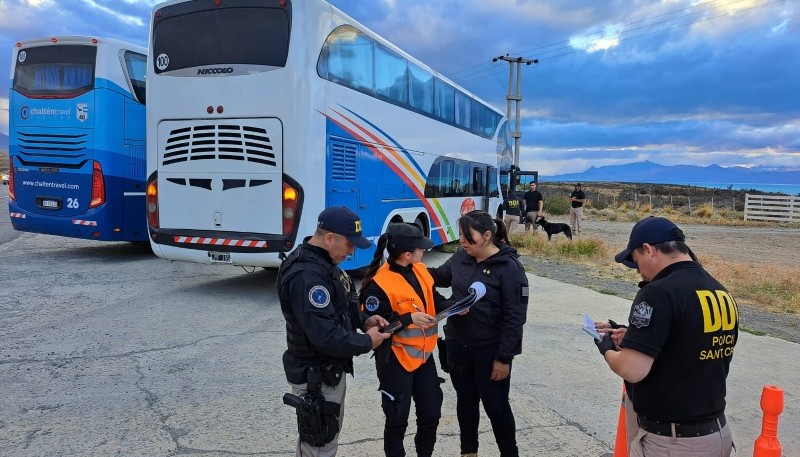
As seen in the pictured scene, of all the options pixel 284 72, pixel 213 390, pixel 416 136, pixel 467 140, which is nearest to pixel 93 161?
pixel 284 72

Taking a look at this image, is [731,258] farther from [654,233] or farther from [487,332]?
[654,233]

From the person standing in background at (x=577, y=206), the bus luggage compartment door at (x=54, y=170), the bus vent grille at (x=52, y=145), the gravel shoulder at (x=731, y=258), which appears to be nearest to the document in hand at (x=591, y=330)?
the gravel shoulder at (x=731, y=258)

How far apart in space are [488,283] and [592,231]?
20.1 meters

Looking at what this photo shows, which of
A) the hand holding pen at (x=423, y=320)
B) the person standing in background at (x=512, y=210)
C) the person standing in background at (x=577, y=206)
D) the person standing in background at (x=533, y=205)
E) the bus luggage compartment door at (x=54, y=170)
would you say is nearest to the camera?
the hand holding pen at (x=423, y=320)

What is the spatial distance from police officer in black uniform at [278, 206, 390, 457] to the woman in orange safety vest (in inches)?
8.6

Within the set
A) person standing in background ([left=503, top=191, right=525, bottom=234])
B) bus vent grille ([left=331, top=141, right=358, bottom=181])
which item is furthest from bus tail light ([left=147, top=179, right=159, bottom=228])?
person standing in background ([left=503, top=191, right=525, bottom=234])

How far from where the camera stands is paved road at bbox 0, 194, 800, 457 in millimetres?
3572

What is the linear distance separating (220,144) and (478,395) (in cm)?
551

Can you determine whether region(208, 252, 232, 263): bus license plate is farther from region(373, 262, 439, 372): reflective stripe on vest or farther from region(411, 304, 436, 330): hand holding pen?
region(411, 304, 436, 330): hand holding pen

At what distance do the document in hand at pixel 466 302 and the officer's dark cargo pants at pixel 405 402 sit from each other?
1.17ft

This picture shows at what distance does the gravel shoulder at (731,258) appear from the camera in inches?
284

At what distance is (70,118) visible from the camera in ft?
32.4

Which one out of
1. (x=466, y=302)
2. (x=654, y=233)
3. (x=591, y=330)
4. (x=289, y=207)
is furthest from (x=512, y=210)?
(x=654, y=233)

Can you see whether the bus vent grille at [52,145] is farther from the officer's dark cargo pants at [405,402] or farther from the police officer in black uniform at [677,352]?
the police officer in black uniform at [677,352]
